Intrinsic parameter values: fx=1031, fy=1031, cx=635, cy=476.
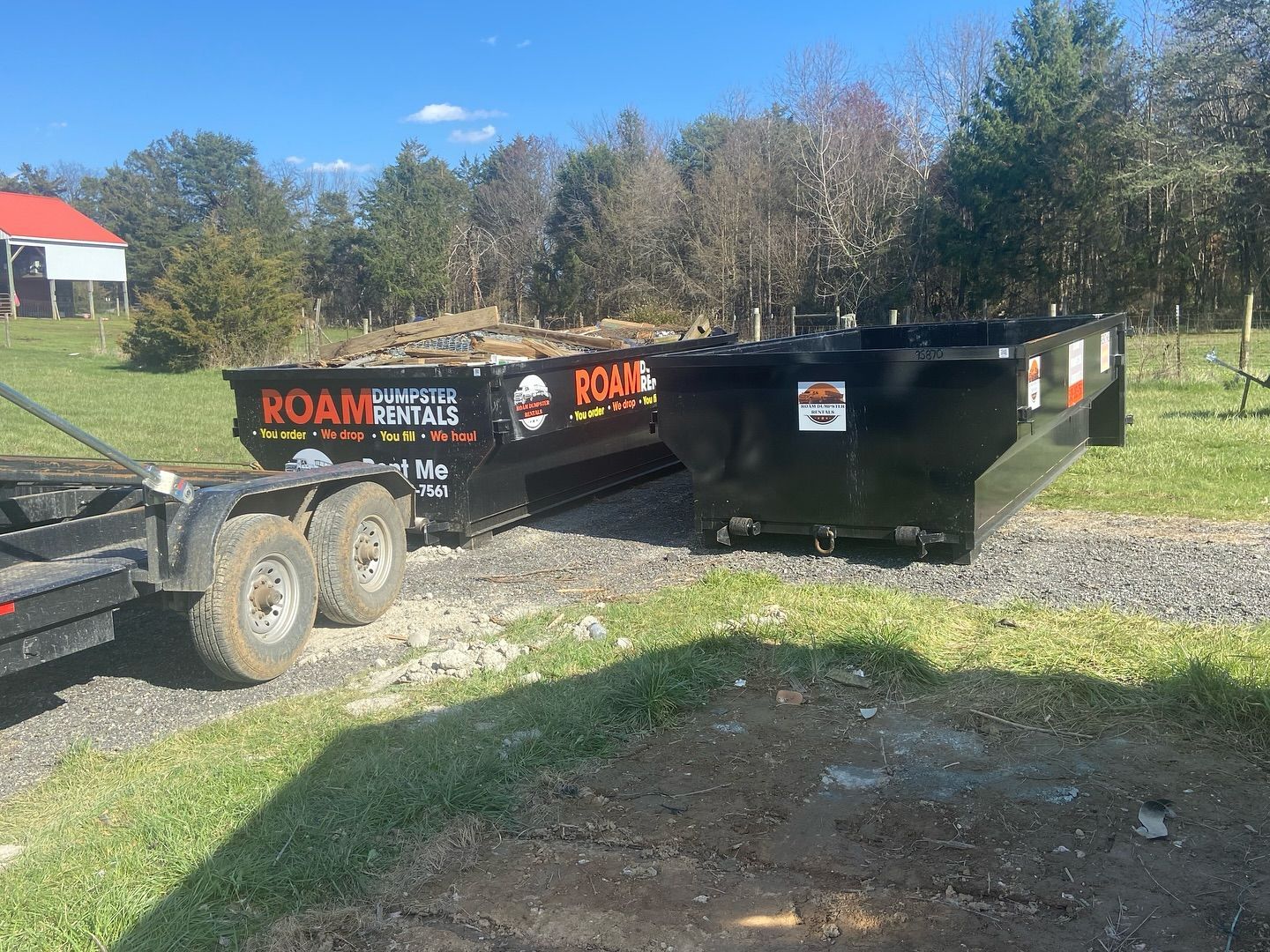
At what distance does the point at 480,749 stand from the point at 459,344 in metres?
6.15

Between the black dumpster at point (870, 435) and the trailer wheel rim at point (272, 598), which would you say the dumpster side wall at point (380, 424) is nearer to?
the black dumpster at point (870, 435)

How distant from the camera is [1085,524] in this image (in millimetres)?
8078

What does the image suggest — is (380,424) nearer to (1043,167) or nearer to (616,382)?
(616,382)

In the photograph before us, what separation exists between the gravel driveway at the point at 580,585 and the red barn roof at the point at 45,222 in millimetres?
64840

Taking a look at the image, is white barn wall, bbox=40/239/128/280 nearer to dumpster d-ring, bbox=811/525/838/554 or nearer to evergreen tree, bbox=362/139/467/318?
evergreen tree, bbox=362/139/467/318

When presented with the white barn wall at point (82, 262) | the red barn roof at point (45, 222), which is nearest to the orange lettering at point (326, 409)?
the red barn roof at point (45, 222)

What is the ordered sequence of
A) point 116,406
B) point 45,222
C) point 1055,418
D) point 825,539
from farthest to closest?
point 45,222 < point 116,406 < point 1055,418 < point 825,539

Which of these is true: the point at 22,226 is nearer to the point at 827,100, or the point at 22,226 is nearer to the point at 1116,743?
the point at 827,100

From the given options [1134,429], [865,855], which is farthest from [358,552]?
[1134,429]

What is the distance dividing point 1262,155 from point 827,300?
14.5 metres

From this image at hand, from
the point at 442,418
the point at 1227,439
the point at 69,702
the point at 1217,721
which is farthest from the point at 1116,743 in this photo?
the point at 1227,439

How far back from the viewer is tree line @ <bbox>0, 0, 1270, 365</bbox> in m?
31.9

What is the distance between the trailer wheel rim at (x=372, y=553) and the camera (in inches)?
247

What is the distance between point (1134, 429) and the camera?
39.2 ft
